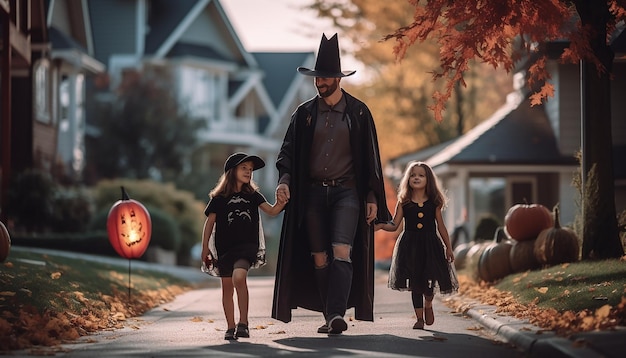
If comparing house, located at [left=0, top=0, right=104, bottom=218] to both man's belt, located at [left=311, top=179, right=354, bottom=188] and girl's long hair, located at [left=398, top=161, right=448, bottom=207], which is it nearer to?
girl's long hair, located at [left=398, top=161, right=448, bottom=207]

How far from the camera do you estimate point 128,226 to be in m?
18.2

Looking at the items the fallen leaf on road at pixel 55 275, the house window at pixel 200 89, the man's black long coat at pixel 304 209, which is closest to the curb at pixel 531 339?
the man's black long coat at pixel 304 209

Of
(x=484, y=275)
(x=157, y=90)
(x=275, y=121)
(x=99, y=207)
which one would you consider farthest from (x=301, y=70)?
(x=275, y=121)

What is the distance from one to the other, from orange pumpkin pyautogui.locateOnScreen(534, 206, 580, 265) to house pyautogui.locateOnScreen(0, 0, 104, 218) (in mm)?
9284

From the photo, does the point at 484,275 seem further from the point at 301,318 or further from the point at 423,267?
the point at 423,267

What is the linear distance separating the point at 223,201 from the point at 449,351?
7.87 ft

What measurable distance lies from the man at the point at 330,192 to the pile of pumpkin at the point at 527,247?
5901 mm

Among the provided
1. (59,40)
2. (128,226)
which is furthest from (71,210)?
(128,226)

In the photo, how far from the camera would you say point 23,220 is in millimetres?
28359

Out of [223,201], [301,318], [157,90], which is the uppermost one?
[157,90]

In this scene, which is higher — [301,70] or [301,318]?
[301,70]

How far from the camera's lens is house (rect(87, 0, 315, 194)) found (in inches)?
1901

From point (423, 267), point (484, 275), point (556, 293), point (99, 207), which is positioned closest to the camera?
point (423, 267)

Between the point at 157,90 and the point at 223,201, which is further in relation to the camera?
the point at 157,90
